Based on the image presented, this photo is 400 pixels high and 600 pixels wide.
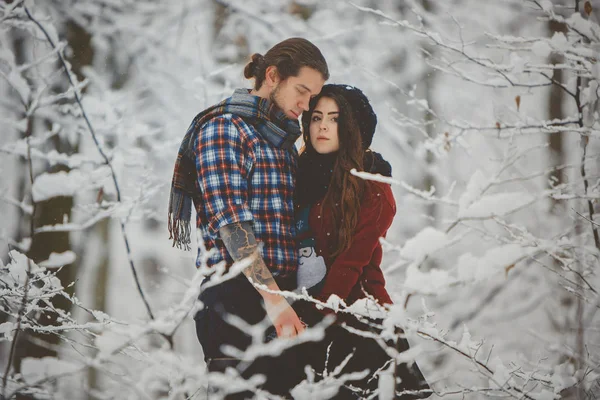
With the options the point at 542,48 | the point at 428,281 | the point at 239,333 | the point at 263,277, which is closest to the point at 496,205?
the point at 428,281

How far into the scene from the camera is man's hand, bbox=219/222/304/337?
1.82 meters

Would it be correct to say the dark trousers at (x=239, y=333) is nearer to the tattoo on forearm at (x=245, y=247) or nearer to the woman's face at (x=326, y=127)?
the tattoo on forearm at (x=245, y=247)

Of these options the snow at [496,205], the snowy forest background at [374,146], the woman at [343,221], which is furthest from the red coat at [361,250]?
the snow at [496,205]

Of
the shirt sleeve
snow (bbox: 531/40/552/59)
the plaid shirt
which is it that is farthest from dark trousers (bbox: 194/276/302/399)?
snow (bbox: 531/40/552/59)

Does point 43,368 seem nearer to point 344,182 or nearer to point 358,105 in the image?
point 344,182

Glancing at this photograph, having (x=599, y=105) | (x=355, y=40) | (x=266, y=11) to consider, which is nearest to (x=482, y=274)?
(x=599, y=105)

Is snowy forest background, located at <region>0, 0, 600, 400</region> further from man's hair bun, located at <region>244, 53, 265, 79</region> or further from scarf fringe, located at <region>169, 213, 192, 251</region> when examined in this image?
man's hair bun, located at <region>244, 53, 265, 79</region>

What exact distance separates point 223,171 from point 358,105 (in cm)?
85

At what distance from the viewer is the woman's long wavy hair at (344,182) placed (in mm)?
2136

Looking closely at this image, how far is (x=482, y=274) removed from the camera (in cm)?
110

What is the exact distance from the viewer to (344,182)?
2209 mm

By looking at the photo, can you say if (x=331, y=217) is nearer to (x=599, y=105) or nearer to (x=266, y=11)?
(x=599, y=105)

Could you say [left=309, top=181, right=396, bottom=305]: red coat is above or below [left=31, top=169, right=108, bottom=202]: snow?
below

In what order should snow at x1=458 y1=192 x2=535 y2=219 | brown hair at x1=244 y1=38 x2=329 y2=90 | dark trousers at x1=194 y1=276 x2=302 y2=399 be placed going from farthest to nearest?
brown hair at x1=244 y1=38 x2=329 y2=90 → dark trousers at x1=194 y1=276 x2=302 y2=399 → snow at x1=458 y1=192 x2=535 y2=219
